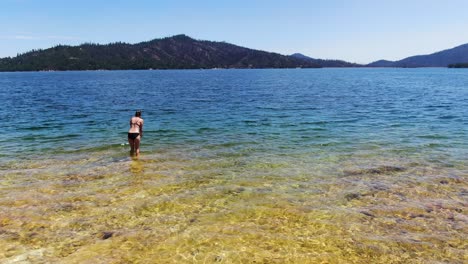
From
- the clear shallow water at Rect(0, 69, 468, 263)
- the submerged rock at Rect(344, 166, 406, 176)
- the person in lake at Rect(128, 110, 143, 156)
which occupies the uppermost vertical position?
the person in lake at Rect(128, 110, 143, 156)

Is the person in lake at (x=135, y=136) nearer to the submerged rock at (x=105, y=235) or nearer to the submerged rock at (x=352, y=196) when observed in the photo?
the submerged rock at (x=105, y=235)

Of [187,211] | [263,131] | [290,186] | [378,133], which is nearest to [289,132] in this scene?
[263,131]

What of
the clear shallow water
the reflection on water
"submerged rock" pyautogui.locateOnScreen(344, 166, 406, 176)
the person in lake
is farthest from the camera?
the person in lake

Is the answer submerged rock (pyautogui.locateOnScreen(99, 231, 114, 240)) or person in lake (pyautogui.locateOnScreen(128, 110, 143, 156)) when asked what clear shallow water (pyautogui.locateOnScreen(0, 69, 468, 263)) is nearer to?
submerged rock (pyautogui.locateOnScreen(99, 231, 114, 240))

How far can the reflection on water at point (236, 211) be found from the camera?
28.8 feet

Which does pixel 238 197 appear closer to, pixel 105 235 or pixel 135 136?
pixel 105 235

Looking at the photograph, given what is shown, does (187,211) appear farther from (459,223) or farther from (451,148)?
(451,148)

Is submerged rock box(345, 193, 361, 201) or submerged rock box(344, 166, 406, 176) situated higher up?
submerged rock box(344, 166, 406, 176)

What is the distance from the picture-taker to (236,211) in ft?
36.7

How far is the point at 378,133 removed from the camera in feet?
81.9

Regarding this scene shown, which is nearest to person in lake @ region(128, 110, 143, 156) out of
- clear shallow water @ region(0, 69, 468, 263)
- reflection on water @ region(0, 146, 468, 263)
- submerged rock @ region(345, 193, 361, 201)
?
clear shallow water @ region(0, 69, 468, 263)

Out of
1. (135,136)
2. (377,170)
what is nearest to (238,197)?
(377,170)

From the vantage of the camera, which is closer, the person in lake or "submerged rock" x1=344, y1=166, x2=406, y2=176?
"submerged rock" x1=344, y1=166, x2=406, y2=176

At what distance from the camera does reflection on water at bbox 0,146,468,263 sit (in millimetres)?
8781
